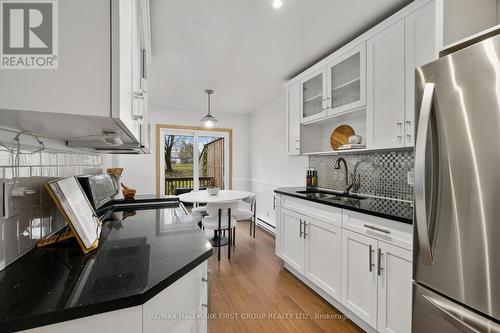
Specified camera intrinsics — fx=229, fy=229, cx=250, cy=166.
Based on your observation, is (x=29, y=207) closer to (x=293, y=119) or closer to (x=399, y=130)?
(x=399, y=130)

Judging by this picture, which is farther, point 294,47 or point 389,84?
point 294,47

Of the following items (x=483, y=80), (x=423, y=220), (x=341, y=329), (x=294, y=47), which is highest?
(x=294, y=47)

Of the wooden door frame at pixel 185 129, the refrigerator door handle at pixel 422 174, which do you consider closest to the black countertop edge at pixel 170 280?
the refrigerator door handle at pixel 422 174

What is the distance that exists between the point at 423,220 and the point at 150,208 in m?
1.81

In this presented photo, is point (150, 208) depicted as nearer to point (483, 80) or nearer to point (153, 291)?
point (153, 291)

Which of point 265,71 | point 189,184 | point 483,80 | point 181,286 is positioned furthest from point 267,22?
point 189,184

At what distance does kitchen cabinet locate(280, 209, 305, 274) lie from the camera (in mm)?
2362

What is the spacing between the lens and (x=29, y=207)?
94 cm

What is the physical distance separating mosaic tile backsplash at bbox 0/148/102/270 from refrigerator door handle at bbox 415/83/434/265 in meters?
1.58

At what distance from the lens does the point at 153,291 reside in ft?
2.19

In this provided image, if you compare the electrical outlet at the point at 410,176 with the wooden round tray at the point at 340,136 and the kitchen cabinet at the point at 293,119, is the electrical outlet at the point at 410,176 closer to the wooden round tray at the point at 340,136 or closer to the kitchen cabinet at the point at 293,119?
the wooden round tray at the point at 340,136

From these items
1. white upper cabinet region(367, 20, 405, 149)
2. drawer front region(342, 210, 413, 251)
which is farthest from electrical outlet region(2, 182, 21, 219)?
white upper cabinet region(367, 20, 405, 149)

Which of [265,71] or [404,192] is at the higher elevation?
[265,71]

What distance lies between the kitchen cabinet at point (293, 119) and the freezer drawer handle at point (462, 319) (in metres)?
Result: 2.10
